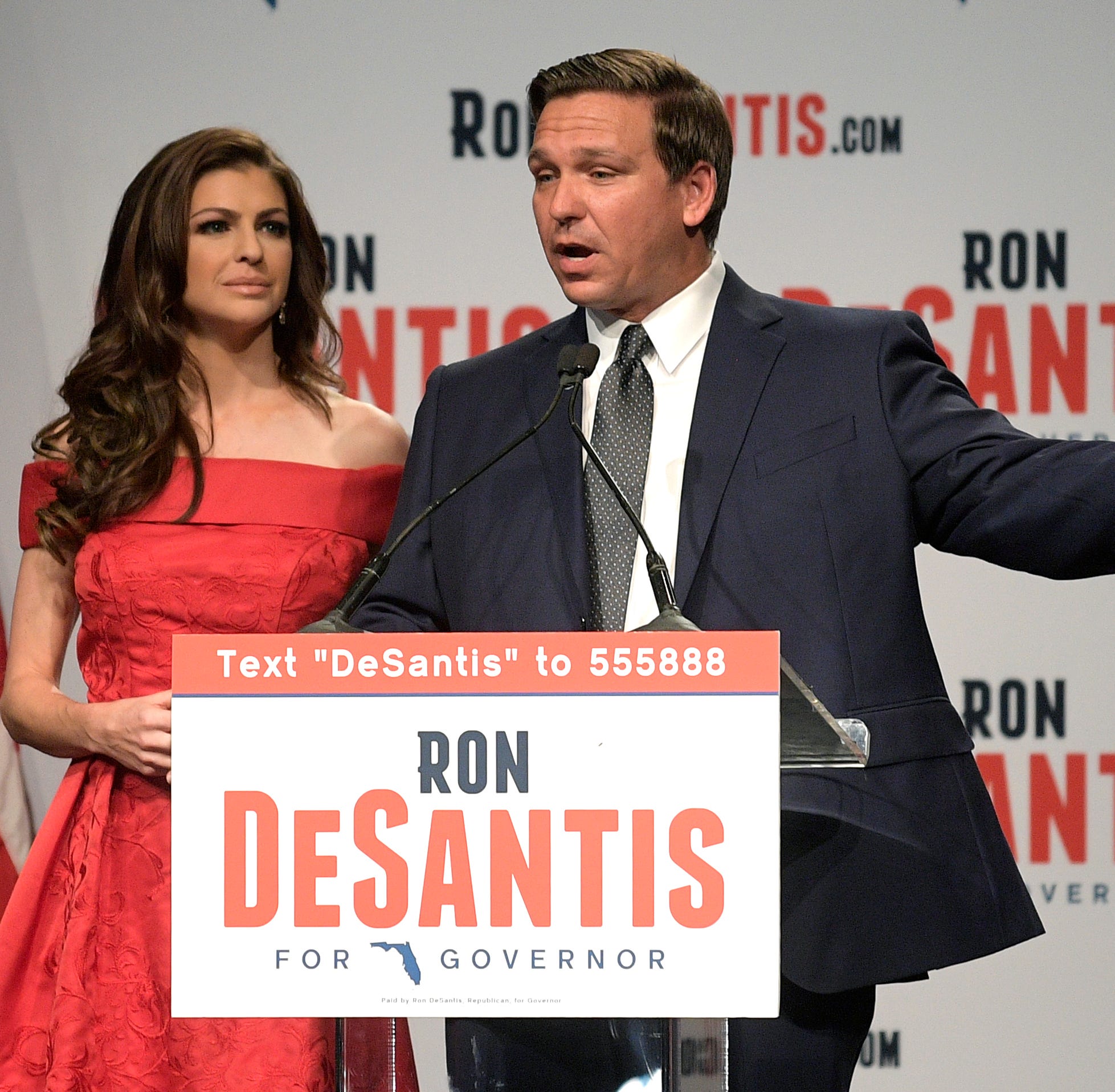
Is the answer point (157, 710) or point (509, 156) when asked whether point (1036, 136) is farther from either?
point (157, 710)

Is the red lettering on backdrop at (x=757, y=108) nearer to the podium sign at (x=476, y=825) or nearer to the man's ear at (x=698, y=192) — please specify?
the man's ear at (x=698, y=192)

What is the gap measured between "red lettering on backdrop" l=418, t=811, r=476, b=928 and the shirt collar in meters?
0.77

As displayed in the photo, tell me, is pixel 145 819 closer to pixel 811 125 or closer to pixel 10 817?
pixel 10 817

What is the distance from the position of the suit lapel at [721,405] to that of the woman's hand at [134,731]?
0.73m

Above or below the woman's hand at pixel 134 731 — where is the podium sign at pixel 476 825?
below

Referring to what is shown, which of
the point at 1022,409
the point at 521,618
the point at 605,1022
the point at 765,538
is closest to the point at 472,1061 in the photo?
the point at 605,1022

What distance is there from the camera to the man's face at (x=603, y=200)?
1845mm

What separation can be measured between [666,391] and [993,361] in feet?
4.60

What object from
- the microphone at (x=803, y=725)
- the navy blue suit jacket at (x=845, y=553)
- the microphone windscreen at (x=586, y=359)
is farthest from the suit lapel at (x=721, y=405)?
the microphone at (x=803, y=725)

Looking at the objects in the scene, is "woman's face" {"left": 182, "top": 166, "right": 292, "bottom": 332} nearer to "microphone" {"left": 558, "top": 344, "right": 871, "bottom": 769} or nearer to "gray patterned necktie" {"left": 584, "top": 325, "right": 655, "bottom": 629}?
"gray patterned necktie" {"left": 584, "top": 325, "right": 655, "bottom": 629}

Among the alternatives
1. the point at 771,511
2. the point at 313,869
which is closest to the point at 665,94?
the point at 771,511

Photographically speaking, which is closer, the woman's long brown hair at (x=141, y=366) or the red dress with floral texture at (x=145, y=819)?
the red dress with floral texture at (x=145, y=819)

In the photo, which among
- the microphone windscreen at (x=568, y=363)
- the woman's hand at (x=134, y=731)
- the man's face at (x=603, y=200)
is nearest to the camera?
the microphone windscreen at (x=568, y=363)

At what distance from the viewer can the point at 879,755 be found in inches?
66.9
